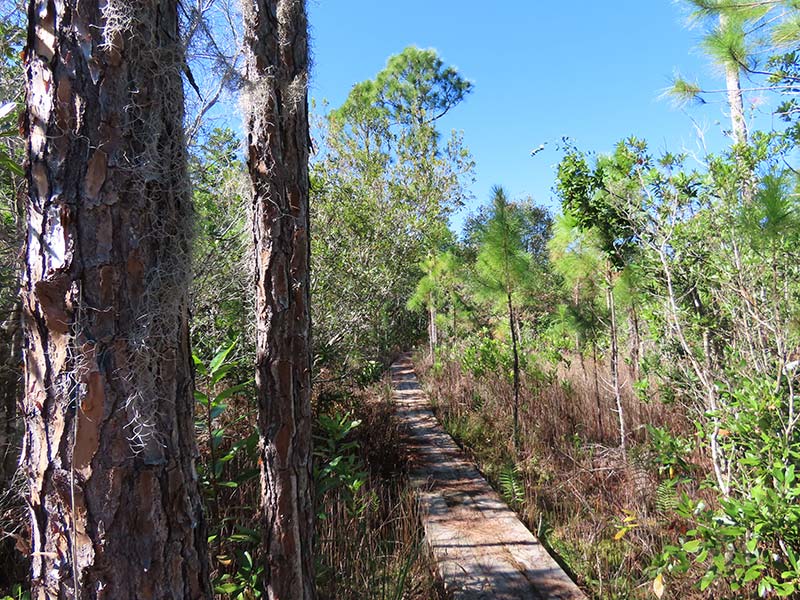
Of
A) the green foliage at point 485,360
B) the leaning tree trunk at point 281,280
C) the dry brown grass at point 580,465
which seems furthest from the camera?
the green foliage at point 485,360

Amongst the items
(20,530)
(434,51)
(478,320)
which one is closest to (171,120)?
(20,530)

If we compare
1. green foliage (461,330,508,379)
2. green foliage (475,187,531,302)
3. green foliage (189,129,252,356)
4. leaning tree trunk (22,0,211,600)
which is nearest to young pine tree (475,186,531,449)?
green foliage (475,187,531,302)

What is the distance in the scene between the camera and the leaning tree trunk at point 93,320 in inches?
31.4

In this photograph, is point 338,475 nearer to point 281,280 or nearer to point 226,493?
point 226,493

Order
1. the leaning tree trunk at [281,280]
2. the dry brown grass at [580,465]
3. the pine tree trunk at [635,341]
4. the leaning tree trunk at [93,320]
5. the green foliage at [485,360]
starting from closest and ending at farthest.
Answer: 1. the leaning tree trunk at [93,320]
2. the leaning tree trunk at [281,280]
3. the dry brown grass at [580,465]
4. the pine tree trunk at [635,341]
5. the green foliage at [485,360]

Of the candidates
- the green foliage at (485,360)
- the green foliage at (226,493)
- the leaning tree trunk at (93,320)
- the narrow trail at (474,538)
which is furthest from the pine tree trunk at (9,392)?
the green foliage at (485,360)

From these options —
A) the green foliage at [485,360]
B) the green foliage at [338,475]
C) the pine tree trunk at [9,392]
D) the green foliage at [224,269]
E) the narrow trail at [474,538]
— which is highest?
the green foliage at [224,269]

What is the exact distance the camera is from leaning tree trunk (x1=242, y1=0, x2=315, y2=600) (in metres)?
1.67

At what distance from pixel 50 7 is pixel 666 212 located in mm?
3297

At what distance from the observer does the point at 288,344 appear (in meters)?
1.79

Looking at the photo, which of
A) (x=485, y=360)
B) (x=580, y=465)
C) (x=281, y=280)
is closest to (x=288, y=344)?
(x=281, y=280)

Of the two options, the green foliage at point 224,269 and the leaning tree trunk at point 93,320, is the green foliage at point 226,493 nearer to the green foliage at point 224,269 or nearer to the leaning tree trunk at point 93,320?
the green foliage at point 224,269

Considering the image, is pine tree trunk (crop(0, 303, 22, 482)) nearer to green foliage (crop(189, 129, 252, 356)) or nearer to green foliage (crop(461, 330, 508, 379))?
green foliage (crop(189, 129, 252, 356))

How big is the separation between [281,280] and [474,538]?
2247 mm
